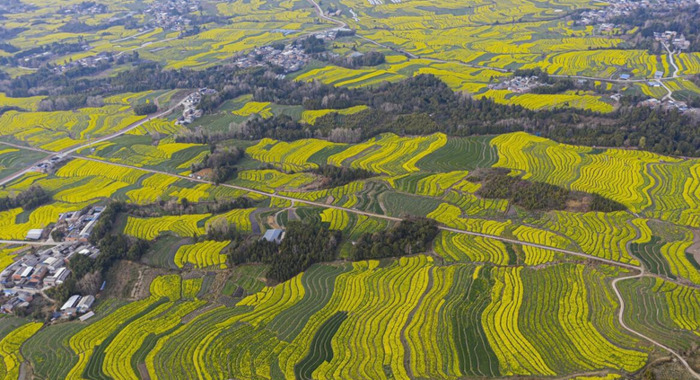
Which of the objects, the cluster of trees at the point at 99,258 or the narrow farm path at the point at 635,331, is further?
the cluster of trees at the point at 99,258

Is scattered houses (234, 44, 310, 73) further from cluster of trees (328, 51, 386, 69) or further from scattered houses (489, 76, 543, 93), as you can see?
scattered houses (489, 76, 543, 93)

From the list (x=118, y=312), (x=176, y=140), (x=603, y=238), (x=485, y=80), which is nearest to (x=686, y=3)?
(x=485, y=80)

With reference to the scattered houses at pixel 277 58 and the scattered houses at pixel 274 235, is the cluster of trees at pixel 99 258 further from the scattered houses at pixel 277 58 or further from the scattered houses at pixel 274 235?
the scattered houses at pixel 277 58

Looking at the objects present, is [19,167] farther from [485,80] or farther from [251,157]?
[485,80]

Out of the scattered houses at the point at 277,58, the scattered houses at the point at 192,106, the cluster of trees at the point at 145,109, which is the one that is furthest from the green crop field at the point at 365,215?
the scattered houses at the point at 277,58

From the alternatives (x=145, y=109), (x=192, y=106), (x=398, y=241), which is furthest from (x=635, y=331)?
(x=145, y=109)

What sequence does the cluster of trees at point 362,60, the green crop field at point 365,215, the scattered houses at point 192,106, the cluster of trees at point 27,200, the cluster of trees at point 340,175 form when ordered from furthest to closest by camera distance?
1. the cluster of trees at point 362,60
2. the scattered houses at point 192,106
3. the cluster of trees at point 27,200
4. the cluster of trees at point 340,175
5. the green crop field at point 365,215

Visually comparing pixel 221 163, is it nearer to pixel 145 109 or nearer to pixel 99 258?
pixel 99 258
